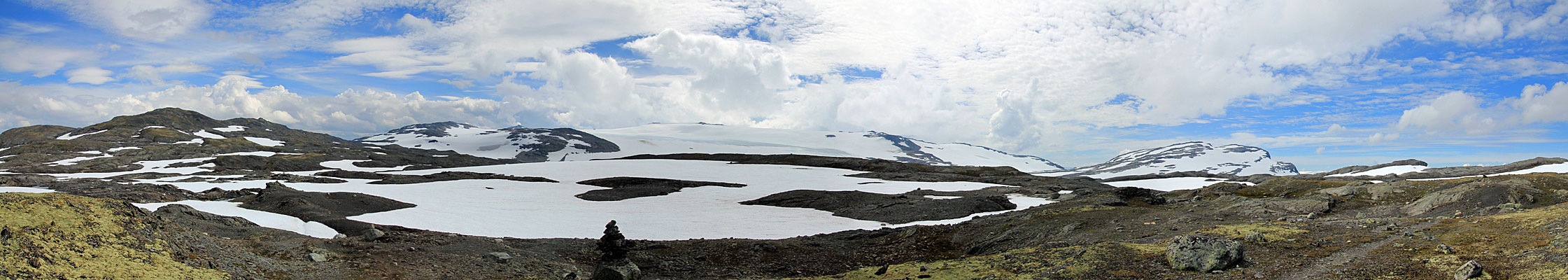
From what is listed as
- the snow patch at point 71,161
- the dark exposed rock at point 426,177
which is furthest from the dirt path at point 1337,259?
the snow patch at point 71,161

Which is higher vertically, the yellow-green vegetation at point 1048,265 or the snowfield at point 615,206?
the snowfield at point 615,206

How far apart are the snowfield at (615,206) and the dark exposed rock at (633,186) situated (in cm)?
203

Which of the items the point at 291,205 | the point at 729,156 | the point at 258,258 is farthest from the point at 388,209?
the point at 729,156

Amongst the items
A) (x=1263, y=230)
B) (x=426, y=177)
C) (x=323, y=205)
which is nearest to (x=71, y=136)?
(x=426, y=177)

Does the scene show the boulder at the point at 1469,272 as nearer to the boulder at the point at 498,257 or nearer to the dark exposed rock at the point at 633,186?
the boulder at the point at 498,257

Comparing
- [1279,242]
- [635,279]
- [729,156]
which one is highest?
[729,156]

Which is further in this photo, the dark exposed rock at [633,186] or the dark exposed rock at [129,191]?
the dark exposed rock at [633,186]

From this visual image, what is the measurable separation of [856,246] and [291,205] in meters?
34.6

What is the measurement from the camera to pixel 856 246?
30500 millimetres

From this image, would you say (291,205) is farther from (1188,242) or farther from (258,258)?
(1188,242)

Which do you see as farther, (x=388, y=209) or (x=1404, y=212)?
(x=388, y=209)

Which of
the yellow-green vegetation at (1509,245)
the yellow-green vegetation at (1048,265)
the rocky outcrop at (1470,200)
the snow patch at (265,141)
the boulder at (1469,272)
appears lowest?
the yellow-green vegetation at (1048,265)

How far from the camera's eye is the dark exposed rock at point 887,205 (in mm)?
43188

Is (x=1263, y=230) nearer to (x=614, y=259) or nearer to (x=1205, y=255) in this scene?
(x=1205, y=255)
